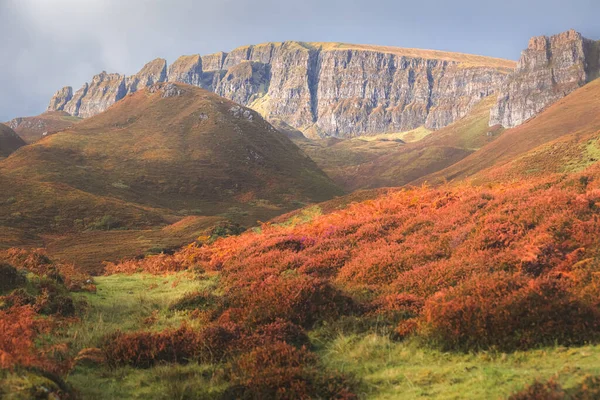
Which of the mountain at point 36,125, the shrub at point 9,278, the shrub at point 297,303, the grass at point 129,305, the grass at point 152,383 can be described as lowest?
the grass at point 152,383

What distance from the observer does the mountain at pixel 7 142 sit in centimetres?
9076

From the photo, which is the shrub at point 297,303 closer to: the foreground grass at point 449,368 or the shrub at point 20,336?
the foreground grass at point 449,368

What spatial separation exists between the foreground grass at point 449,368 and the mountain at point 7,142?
10245 centimetres

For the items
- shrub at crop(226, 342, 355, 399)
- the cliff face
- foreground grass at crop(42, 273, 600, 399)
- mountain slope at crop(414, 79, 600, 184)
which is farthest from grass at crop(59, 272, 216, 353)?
the cliff face

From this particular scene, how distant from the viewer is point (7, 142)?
317ft

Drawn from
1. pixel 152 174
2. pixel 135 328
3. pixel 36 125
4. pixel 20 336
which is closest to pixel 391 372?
pixel 135 328

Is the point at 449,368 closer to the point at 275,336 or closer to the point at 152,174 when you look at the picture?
the point at 275,336

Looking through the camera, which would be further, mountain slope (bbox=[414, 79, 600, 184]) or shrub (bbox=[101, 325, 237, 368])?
mountain slope (bbox=[414, 79, 600, 184])

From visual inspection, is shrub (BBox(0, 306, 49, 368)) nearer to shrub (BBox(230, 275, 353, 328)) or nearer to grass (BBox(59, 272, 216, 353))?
grass (BBox(59, 272, 216, 353))

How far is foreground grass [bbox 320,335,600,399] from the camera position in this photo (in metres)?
5.67

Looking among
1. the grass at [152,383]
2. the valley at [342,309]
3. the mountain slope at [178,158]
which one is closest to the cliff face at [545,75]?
the mountain slope at [178,158]

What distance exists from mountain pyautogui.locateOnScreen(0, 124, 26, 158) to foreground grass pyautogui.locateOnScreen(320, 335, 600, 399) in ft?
336

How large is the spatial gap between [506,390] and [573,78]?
19078 centimetres

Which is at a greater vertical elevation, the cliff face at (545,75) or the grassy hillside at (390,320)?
the cliff face at (545,75)
